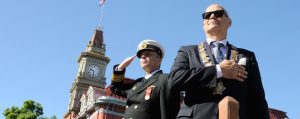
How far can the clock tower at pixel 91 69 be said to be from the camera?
220 feet

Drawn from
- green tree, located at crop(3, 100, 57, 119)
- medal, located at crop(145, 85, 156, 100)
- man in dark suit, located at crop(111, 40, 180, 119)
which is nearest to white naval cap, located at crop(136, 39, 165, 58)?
man in dark suit, located at crop(111, 40, 180, 119)


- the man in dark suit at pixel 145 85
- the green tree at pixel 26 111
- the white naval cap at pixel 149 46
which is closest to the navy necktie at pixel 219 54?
the man in dark suit at pixel 145 85

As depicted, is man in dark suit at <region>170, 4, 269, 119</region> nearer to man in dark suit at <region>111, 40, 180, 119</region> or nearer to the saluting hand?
man in dark suit at <region>111, 40, 180, 119</region>

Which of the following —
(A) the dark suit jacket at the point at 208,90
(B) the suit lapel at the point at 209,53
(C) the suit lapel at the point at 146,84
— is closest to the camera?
(A) the dark suit jacket at the point at 208,90

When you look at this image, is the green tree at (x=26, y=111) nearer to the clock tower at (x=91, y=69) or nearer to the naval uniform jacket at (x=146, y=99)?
the naval uniform jacket at (x=146, y=99)

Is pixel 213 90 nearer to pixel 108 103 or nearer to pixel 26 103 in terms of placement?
pixel 108 103

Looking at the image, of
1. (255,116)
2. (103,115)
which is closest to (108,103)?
(103,115)

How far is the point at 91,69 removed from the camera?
67.7m

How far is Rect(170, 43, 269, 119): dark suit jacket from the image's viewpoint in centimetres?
308

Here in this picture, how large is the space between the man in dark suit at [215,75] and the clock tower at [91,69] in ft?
209

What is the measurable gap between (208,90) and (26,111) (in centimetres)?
2826

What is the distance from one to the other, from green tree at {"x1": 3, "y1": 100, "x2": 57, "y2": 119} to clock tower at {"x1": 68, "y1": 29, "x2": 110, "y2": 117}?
119ft

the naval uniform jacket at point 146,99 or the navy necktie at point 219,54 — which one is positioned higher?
the navy necktie at point 219,54

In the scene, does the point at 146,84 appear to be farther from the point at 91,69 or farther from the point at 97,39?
the point at 97,39
